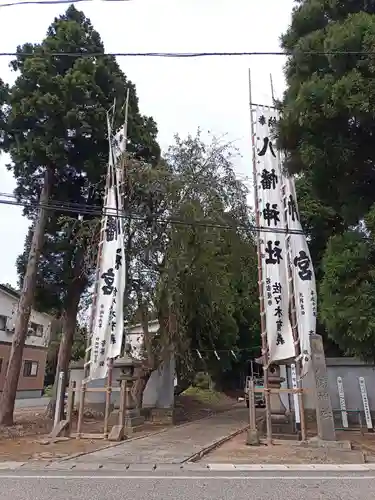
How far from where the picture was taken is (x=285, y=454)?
9.70 metres

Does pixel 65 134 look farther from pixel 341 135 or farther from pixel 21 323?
pixel 341 135

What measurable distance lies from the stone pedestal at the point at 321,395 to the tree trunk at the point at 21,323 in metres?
9.76

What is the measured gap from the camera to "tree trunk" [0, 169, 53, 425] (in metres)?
15.3

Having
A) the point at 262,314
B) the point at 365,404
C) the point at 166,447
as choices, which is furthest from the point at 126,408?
the point at 365,404

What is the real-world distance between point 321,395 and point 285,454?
1883 millimetres

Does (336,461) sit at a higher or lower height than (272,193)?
lower

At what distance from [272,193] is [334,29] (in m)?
4.71

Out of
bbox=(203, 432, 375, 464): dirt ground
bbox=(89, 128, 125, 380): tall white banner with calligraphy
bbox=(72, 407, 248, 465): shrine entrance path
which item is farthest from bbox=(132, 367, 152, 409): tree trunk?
bbox=(203, 432, 375, 464): dirt ground

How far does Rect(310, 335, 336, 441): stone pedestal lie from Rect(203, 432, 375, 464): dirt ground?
606mm

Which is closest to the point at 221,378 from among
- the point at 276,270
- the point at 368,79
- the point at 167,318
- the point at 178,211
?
the point at 167,318

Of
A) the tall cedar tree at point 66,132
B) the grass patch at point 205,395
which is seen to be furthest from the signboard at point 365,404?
the grass patch at point 205,395

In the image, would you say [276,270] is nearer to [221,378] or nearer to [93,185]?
[93,185]

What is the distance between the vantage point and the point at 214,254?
16734 mm

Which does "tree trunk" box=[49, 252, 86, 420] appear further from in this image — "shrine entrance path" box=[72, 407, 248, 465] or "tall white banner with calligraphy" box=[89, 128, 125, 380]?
"shrine entrance path" box=[72, 407, 248, 465]
